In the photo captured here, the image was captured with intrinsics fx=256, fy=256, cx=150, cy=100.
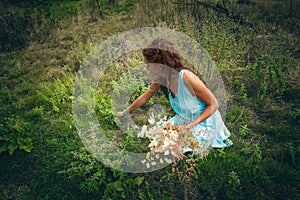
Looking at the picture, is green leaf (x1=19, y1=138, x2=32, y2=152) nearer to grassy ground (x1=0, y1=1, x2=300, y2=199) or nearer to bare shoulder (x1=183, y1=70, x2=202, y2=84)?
grassy ground (x1=0, y1=1, x2=300, y2=199)

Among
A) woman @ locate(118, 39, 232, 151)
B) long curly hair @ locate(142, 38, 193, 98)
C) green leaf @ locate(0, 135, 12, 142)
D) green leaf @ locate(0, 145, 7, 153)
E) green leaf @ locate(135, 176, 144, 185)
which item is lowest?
green leaf @ locate(135, 176, 144, 185)

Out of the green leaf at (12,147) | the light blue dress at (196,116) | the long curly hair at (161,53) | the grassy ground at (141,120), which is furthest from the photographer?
the green leaf at (12,147)

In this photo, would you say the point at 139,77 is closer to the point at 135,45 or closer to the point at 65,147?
the point at 135,45

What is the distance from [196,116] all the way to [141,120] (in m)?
0.97

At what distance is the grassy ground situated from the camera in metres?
2.61

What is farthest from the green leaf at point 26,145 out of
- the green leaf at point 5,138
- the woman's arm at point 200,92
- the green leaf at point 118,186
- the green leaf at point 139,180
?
the woman's arm at point 200,92

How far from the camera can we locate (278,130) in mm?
3074

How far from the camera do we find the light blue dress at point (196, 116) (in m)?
2.50

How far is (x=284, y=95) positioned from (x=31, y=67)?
419 centimetres

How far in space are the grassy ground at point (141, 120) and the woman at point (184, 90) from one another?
1.06 ft

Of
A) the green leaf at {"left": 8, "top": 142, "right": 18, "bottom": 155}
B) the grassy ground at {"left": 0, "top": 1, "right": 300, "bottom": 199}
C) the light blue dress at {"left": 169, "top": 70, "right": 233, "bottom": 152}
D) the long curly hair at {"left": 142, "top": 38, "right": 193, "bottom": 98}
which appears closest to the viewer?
the long curly hair at {"left": 142, "top": 38, "right": 193, "bottom": 98}

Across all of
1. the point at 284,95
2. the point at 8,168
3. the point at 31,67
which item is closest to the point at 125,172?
the point at 8,168

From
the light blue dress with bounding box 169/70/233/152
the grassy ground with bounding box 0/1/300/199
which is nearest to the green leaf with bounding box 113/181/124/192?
the grassy ground with bounding box 0/1/300/199

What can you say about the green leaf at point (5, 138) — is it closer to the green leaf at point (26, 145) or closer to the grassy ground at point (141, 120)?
the grassy ground at point (141, 120)
